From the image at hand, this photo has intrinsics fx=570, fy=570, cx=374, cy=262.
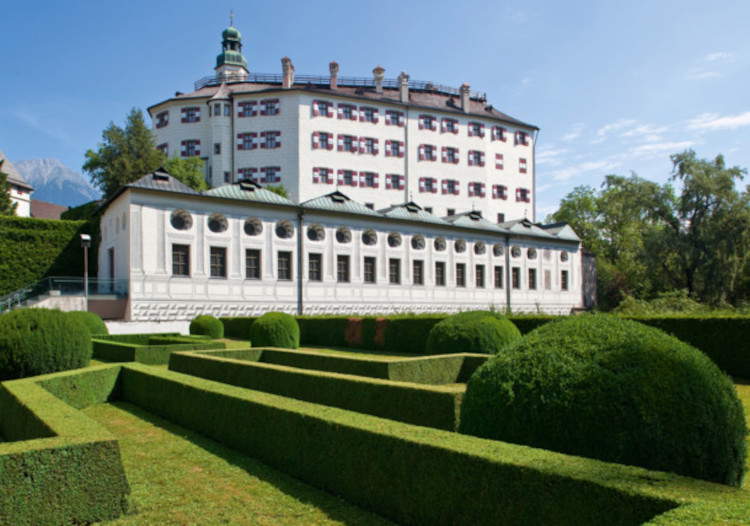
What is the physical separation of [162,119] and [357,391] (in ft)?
170

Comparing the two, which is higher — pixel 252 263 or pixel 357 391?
pixel 252 263

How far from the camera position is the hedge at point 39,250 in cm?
3506

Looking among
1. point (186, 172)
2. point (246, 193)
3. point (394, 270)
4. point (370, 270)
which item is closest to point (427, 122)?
point (394, 270)

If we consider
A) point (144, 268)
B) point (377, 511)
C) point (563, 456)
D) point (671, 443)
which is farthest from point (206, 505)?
point (144, 268)

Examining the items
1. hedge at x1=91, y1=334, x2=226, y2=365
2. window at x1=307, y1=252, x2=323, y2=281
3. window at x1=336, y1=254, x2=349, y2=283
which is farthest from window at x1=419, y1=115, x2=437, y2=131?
hedge at x1=91, y1=334, x2=226, y2=365

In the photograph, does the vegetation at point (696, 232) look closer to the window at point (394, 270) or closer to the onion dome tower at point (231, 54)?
the window at point (394, 270)

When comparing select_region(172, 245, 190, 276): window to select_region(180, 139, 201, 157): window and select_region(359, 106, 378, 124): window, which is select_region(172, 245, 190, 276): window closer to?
select_region(180, 139, 201, 157): window

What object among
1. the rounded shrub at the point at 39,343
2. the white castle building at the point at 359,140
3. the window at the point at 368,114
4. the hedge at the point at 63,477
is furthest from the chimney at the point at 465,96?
the hedge at the point at 63,477

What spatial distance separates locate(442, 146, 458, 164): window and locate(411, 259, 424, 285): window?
62.6ft

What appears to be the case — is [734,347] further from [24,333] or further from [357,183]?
[357,183]

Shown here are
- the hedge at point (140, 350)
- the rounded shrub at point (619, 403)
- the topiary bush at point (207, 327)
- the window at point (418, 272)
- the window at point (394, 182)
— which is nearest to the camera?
the rounded shrub at point (619, 403)

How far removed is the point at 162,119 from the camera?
54094 mm

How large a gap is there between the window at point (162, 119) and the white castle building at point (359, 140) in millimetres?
96

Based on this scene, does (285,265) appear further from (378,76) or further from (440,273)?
(378,76)
